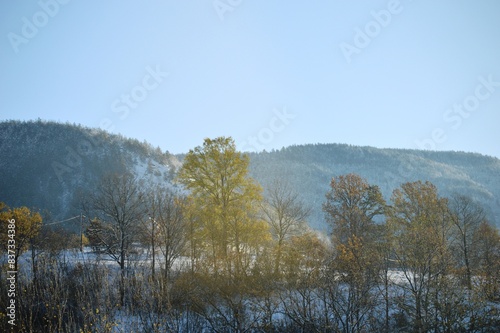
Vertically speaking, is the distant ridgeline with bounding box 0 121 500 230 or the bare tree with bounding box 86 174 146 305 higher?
the distant ridgeline with bounding box 0 121 500 230

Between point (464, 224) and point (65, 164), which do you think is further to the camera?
point (65, 164)

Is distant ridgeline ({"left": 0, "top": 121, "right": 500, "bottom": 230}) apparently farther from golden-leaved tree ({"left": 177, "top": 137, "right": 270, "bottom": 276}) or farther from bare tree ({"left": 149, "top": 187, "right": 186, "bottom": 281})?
golden-leaved tree ({"left": 177, "top": 137, "right": 270, "bottom": 276})

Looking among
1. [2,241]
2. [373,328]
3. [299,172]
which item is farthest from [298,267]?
[299,172]

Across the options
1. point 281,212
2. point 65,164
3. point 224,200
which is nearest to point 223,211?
point 224,200

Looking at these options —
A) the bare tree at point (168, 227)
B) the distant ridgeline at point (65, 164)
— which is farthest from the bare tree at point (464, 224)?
the distant ridgeline at point (65, 164)

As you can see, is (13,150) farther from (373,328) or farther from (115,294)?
(373,328)

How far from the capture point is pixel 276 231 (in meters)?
30.2

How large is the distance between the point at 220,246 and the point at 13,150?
147 meters

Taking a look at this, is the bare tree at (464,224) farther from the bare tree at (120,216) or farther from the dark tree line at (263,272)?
the bare tree at (120,216)

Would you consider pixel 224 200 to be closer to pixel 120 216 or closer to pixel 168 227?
pixel 168 227

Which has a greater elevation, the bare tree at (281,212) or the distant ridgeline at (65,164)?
the distant ridgeline at (65,164)

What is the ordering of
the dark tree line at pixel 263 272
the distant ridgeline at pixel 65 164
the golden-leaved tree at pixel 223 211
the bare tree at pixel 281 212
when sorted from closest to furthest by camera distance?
the dark tree line at pixel 263 272 → the golden-leaved tree at pixel 223 211 → the bare tree at pixel 281 212 → the distant ridgeline at pixel 65 164

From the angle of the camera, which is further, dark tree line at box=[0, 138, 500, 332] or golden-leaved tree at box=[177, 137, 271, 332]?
golden-leaved tree at box=[177, 137, 271, 332]

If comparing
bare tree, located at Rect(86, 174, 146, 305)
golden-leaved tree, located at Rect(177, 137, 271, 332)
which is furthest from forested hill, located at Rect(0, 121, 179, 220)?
golden-leaved tree, located at Rect(177, 137, 271, 332)
